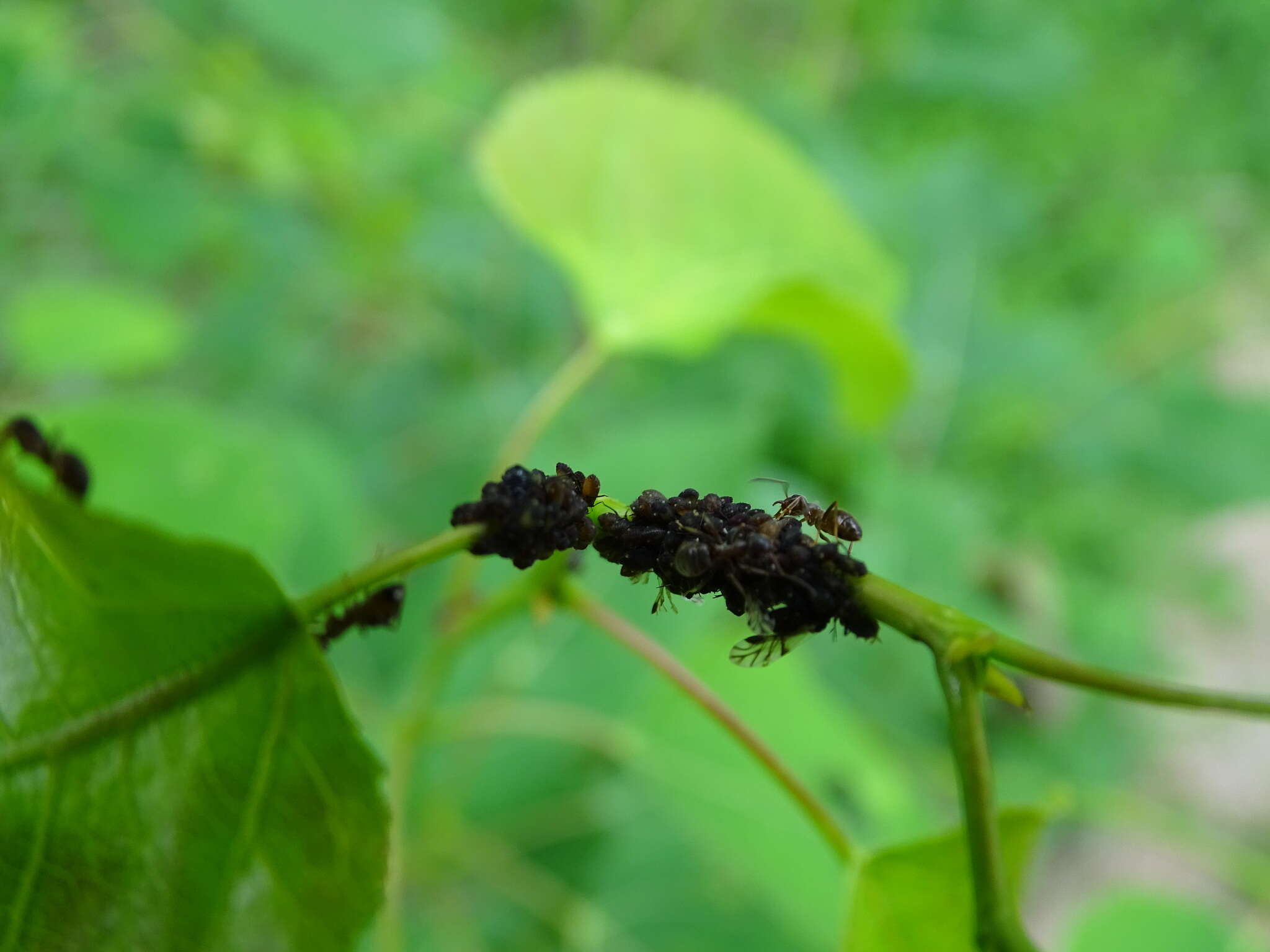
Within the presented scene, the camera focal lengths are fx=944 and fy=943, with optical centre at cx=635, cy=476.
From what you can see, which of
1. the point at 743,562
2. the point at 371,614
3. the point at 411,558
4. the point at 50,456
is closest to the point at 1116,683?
the point at 743,562

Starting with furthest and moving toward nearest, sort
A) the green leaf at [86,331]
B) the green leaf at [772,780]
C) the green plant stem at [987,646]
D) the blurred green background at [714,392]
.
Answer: the green leaf at [86,331] < the blurred green background at [714,392] < the green leaf at [772,780] < the green plant stem at [987,646]

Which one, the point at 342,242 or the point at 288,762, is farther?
the point at 342,242

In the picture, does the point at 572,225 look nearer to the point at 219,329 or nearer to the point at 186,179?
the point at 186,179

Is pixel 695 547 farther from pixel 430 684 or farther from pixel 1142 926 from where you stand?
pixel 1142 926

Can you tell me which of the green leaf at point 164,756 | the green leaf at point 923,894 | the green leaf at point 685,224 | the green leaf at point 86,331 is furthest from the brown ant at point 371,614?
the green leaf at point 86,331

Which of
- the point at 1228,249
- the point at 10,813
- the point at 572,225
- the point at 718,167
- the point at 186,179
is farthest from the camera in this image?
the point at 1228,249

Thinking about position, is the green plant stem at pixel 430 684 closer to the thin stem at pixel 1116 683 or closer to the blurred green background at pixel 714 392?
the blurred green background at pixel 714 392

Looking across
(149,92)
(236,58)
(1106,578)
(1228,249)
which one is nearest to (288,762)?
(149,92)
